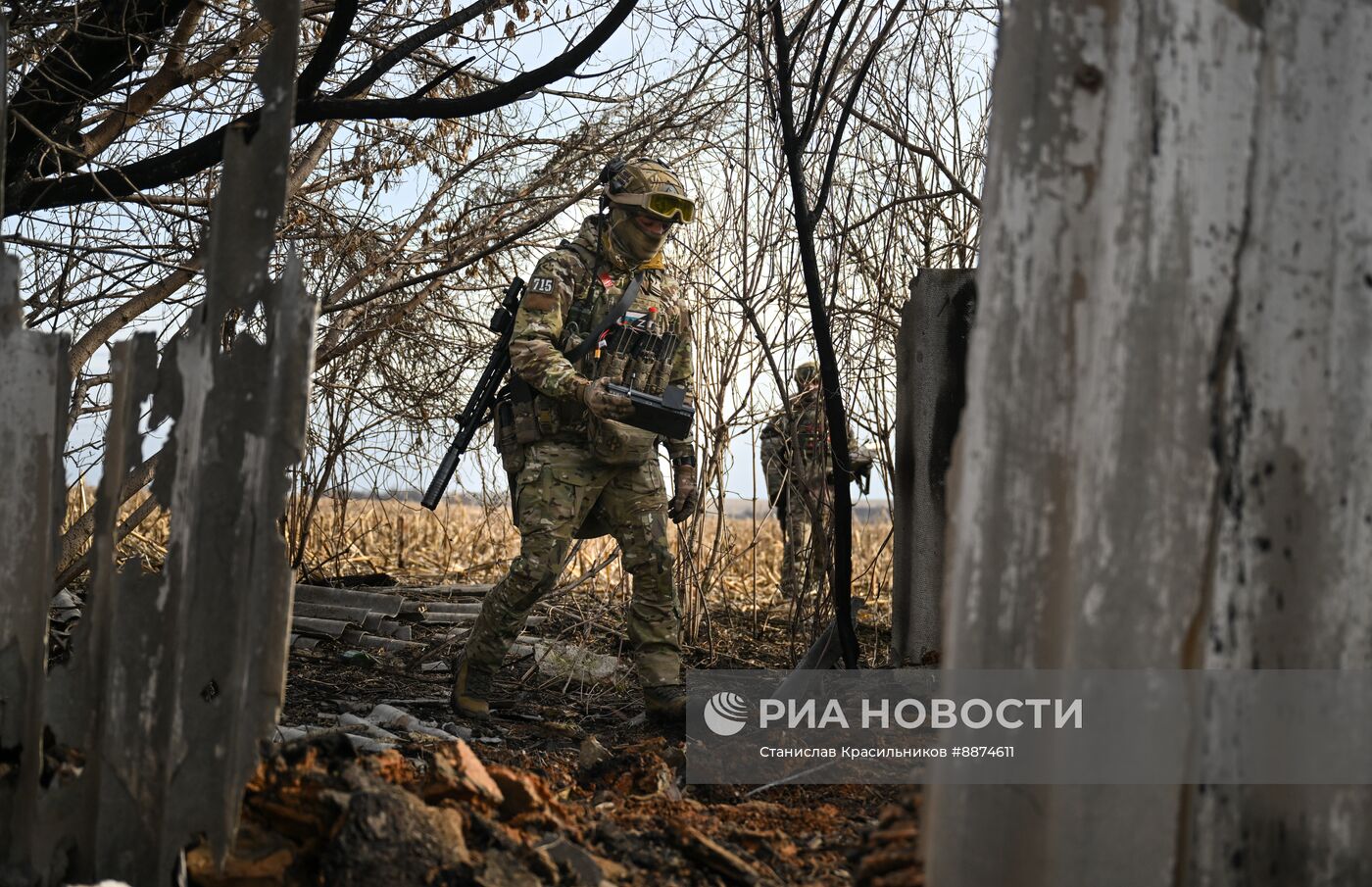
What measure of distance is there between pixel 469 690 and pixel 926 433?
198cm

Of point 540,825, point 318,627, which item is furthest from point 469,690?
point 540,825

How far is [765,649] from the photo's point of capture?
18.4ft

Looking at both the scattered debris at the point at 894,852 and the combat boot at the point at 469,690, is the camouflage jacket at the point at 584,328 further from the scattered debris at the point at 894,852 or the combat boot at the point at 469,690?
the scattered debris at the point at 894,852

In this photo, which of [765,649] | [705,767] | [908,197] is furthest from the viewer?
[765,649]

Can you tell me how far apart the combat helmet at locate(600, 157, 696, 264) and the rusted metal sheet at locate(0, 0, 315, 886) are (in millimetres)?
2432

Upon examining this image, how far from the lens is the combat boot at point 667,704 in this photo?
430cm

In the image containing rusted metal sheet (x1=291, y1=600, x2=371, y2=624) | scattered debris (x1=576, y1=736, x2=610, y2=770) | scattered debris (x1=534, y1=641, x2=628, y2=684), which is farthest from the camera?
rusted metal sheet (x1=291, y1=600, x2=371, y2=624)

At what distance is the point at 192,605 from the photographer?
74.7 inches

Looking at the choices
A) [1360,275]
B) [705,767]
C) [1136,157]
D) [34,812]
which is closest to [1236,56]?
[1136,157]

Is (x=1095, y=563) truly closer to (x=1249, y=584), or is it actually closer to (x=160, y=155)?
(x=1249, y=584)

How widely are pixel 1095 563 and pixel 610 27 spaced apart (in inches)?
116

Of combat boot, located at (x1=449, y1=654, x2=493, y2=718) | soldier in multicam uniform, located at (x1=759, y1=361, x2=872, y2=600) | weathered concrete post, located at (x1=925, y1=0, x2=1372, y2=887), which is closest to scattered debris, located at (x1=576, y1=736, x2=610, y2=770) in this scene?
combat boot, located at (x1=449, y1=654, x2=493, y2=718)

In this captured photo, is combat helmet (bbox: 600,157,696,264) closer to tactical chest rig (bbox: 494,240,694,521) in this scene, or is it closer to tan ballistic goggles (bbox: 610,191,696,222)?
tan ballistic goggles (bbox: 610,191,696,222)

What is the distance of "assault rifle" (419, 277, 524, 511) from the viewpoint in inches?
183
